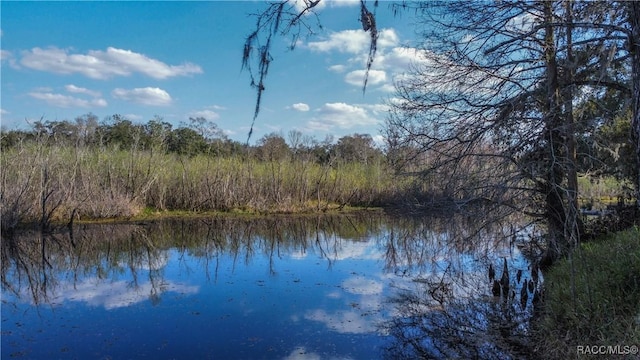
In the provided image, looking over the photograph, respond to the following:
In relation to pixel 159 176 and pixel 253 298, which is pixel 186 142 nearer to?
pixel 159 176

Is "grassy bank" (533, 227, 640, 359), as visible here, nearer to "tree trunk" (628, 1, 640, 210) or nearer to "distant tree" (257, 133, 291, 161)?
"tree trunk" (628, 1, 640, 210)

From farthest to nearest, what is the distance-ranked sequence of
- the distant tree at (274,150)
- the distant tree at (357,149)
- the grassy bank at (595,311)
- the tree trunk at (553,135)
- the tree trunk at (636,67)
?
1. the distant tree at (357,149)
2. the distant tree at (274,150)
3. the tree trunk at (553,135)
4. the grassy bank at (595,311)
5. the tree trunk at (636,67)

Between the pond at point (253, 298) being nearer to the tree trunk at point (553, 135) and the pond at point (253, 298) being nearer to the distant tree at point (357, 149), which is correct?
the tree trunk at point (553, 135)

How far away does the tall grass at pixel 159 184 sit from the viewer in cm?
1326

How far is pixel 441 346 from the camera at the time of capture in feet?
17.8

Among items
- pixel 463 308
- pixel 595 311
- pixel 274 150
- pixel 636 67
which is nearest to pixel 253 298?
pixel 463 308

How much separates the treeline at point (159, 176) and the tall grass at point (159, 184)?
0.04 metres

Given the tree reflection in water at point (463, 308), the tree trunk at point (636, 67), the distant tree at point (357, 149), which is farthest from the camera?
the distant tree at point (357, 149)

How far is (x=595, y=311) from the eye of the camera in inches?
188

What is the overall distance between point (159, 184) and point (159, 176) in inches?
12.5

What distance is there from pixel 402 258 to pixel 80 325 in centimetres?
725

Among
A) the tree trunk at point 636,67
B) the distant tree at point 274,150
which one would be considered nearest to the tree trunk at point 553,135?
the tree trunk at point 636,67

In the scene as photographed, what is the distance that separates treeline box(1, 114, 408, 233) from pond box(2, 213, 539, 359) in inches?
75.8

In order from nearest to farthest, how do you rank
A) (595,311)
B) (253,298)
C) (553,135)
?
(595,311), (553,135), (253,298)
